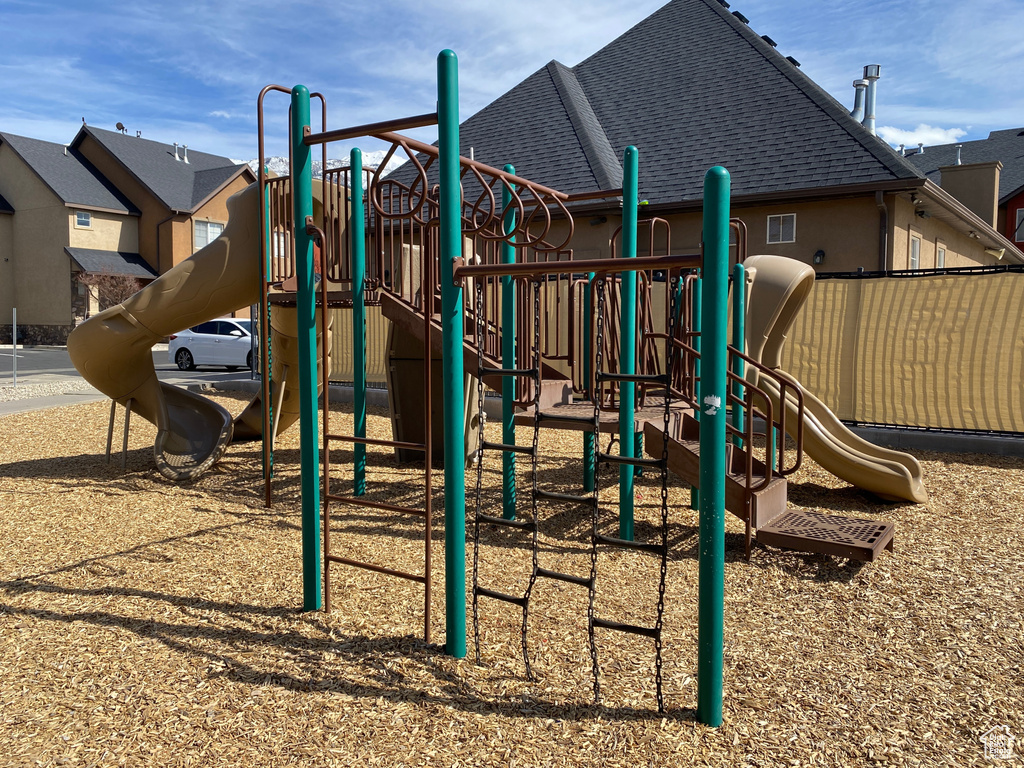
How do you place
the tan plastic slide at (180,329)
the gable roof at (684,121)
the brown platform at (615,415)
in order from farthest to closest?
1. the gable roof at (684,121)
2. the tan plastic slide at (180,329)
3. the brown platform at (615,415)

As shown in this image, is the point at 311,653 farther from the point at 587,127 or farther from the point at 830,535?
the point at 587,127

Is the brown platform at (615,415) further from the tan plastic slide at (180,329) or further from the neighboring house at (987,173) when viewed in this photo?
the neighboring house at (987,173)

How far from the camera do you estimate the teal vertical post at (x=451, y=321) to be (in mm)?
3113

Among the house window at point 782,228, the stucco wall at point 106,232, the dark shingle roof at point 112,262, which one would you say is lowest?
the house window at point 782,228

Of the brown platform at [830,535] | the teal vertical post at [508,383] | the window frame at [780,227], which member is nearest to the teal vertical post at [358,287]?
the teal vertical post at [508,383]

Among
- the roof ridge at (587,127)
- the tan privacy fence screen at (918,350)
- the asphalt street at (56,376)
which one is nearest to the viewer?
the tan privacy fence screen at (918,350)

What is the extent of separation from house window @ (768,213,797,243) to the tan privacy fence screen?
464 cm

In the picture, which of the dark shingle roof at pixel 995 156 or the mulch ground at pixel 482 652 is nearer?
the mulch ground at pixel 482 652

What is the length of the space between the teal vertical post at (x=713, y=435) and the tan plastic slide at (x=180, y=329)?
5.19 metres

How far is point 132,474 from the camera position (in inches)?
289

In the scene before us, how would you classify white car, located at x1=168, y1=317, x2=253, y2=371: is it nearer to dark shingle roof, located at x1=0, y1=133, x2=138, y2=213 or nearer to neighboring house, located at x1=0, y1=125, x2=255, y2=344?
neighboring house, located at x1=0, y1=125, x2=255, y2=344

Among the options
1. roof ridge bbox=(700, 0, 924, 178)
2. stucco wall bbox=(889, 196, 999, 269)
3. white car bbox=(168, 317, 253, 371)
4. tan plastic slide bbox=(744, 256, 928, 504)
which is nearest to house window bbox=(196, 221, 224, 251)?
white car bbox=(168, 317, 253, 371)

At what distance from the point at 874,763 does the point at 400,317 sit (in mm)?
4493

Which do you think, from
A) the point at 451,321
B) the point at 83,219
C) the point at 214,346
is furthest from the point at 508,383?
the point at 83,219
